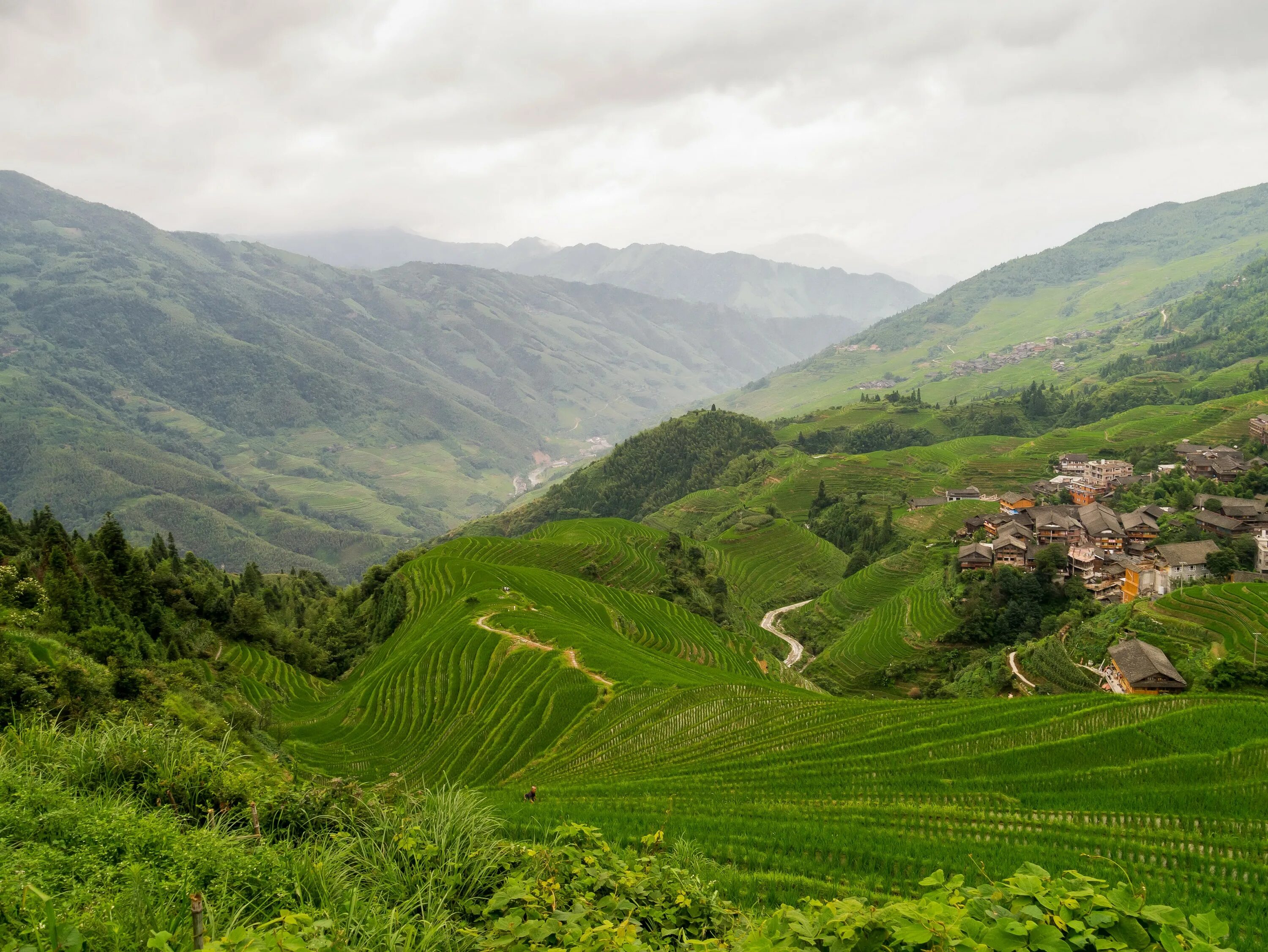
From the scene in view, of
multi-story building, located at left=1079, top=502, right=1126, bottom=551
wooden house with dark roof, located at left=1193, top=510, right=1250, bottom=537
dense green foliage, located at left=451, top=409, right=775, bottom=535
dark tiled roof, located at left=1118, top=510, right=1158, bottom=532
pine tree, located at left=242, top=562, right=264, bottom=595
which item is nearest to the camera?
wooden house with dark roof, located at left=1193, top=510, right=1250, bottom=537

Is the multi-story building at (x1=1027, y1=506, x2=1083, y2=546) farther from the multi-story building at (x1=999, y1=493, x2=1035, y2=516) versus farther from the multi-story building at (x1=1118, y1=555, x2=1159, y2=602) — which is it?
the multi-story building at (x1=999, y1=493, x2=1035, y2=516)

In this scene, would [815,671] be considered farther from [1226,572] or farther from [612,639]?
[1226,572]

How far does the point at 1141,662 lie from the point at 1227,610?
902cm

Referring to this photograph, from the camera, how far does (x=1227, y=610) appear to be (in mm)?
37750

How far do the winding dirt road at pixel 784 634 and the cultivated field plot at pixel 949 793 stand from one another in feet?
120

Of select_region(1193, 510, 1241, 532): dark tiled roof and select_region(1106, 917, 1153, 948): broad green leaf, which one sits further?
select_region(1193, 510, 1241, 532): dark tiled roof

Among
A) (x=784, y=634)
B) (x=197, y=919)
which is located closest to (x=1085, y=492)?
(x=784, y=634)

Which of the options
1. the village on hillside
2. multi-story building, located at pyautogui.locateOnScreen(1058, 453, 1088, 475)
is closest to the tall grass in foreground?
the village on hillside

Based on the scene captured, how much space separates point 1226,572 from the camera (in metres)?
51.8

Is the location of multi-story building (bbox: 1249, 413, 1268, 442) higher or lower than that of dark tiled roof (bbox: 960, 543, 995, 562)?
higher

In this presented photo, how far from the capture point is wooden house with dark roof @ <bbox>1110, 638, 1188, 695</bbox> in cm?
3228

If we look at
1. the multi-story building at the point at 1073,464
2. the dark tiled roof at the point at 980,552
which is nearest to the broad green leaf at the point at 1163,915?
the dark tiled roof at the point at 980,552

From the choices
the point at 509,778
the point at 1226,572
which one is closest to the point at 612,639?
the point at 509,778

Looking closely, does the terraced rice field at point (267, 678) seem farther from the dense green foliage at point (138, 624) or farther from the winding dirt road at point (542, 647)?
the winding dirt road at point (542, 647)
